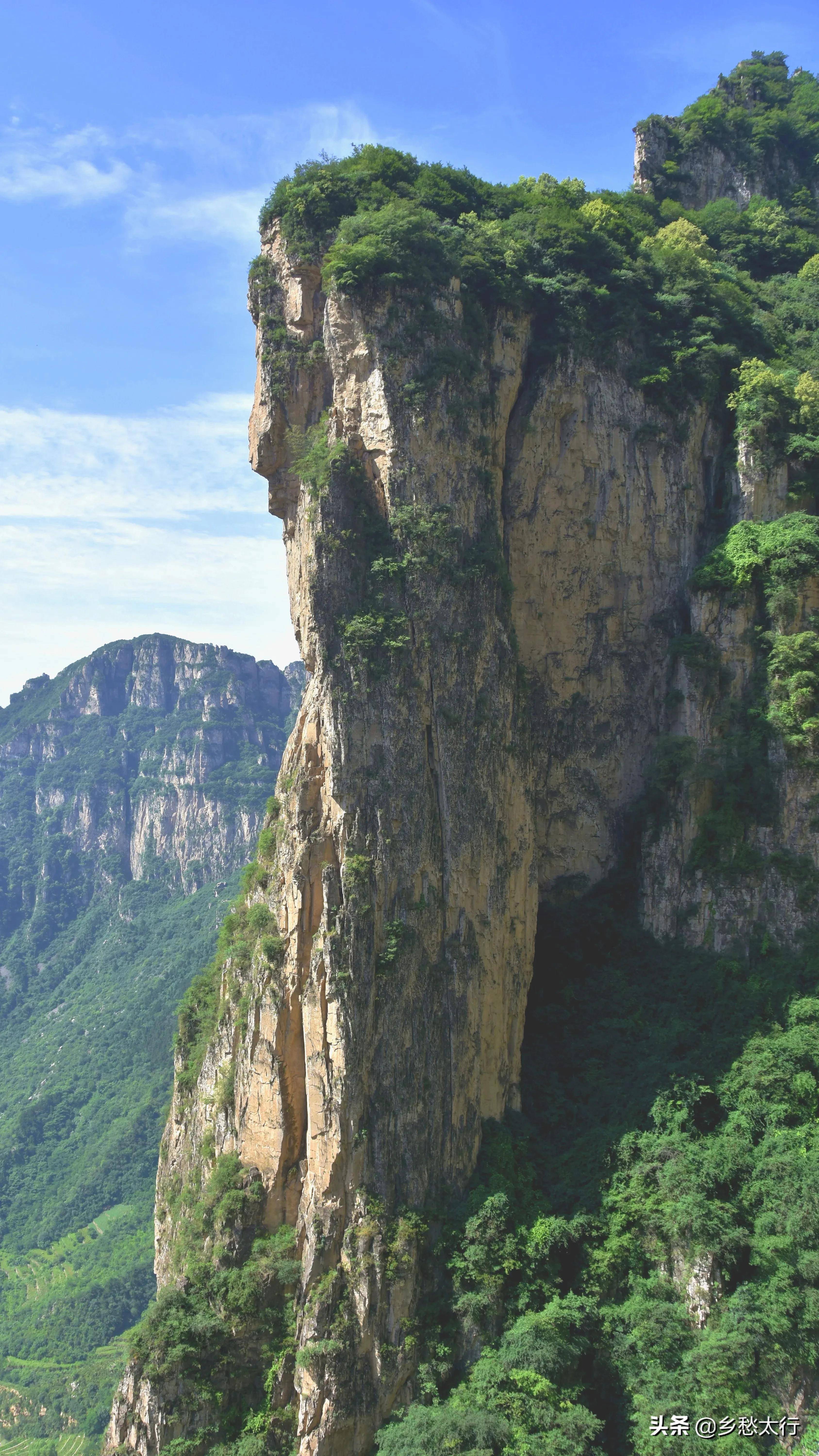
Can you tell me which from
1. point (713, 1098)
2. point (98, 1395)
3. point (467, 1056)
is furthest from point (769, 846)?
point (98, 1395)

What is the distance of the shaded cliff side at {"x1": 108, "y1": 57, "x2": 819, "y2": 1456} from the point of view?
23.6 m

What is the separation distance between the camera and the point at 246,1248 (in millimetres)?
24688

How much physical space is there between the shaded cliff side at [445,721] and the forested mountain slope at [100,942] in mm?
28145

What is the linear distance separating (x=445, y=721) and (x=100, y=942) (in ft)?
250

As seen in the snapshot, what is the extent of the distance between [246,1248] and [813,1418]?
1237 cm

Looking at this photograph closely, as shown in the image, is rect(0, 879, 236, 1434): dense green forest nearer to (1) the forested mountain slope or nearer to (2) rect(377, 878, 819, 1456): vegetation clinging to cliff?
(1) the forested mountain slope

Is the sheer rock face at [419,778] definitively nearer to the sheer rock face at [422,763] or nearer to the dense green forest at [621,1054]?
the sheer rock face at [422,763]

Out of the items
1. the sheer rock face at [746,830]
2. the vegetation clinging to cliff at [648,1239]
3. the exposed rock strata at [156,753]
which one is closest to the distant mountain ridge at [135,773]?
the exposed rock strata at [156,753]

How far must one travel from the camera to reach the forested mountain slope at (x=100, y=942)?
5412 cm

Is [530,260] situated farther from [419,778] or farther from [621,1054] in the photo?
[621,1054]

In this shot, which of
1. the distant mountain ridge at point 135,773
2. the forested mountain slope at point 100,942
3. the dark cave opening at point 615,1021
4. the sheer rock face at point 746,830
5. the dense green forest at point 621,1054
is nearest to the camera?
the dense green forest at point 621,1054

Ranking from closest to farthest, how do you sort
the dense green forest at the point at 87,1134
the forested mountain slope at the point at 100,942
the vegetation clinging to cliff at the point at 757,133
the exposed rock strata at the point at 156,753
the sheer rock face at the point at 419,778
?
the sheer rock face at the point at 419,778
the vegetation clinging to cliff at the point at 757,133
the dense green forest at the point at 87,1134
the forested mountain slope at the point at 100,942
the exposed rock strata at the point at 156,753

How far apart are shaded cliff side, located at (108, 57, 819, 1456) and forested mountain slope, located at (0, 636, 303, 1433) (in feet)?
92.3

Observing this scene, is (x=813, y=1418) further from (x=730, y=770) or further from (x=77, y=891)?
(x=77, y=891)
